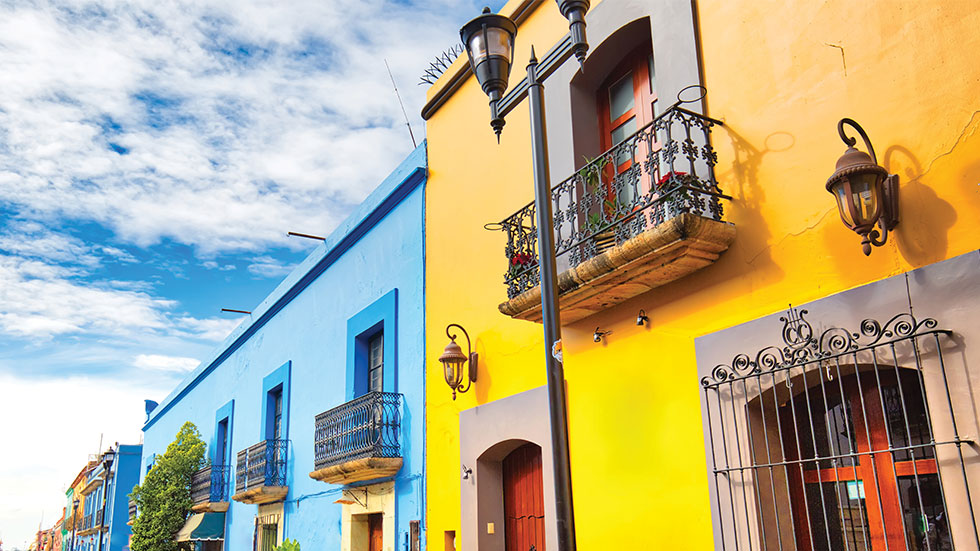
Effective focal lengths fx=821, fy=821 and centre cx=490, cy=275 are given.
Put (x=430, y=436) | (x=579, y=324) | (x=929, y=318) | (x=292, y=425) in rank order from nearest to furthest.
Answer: (x=929, y=318) < (x=579, y=324) < (x=430, y=436) < (x=292, y=425)

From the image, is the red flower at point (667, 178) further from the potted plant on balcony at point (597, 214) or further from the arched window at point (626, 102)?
the arched window at point (626, 102)

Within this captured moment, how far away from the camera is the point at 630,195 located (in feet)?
20.0

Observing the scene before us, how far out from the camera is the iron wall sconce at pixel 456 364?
7.59m

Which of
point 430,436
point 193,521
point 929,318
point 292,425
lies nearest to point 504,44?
point 929,318

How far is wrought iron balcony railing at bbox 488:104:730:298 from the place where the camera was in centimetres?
495

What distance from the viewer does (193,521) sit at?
1581cm

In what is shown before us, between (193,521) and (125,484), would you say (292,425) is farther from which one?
(125,484)

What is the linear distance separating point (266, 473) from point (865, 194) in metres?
10.1

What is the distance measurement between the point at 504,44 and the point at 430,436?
485 centimetres

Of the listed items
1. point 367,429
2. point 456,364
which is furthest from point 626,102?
point 367,429

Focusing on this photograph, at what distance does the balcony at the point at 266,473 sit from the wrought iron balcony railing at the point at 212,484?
127 inches

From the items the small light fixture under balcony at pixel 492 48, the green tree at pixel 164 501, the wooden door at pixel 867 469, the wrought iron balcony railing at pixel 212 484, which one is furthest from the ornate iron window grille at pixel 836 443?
the green tree at pixel 164 501

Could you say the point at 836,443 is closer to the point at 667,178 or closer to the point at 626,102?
the point at 667,178

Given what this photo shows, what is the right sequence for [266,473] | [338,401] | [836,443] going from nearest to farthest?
[836,443] < [338,401] < [266,473]
